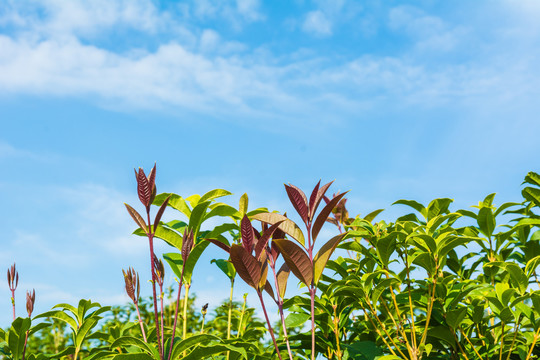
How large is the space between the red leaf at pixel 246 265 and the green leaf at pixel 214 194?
843mm

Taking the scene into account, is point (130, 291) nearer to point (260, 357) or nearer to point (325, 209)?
point (260, 357)

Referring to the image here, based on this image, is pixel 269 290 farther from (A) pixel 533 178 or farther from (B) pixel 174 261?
(A) pixel 533 178

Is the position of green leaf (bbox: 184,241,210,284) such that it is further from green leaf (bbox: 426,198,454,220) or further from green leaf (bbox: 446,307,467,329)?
green leaf (bbox: 426,198,454,220)

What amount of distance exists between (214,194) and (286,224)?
75 centimetres

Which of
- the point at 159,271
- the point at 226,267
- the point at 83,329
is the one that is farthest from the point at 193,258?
the point at 83,329

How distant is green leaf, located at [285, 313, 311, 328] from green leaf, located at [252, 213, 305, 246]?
653 millimetres

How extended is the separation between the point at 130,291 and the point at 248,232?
0.70 metres

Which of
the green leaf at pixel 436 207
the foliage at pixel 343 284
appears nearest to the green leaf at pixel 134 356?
the foliage at pixel 343 284

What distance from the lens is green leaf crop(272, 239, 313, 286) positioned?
2328mm

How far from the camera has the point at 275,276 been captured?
2504mm

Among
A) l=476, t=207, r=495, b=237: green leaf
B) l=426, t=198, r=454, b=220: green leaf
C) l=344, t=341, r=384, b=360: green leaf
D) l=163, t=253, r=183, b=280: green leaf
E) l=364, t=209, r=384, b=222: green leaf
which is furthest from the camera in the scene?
l=364, t=209, r=384, b=222: green leaf

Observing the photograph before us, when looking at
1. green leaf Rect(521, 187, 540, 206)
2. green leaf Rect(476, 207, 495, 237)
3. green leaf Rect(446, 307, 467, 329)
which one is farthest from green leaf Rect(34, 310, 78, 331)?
green leaf Rect(521, 187, 540, 206)

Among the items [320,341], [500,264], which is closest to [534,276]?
[500,264]

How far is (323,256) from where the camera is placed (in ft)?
8.05
